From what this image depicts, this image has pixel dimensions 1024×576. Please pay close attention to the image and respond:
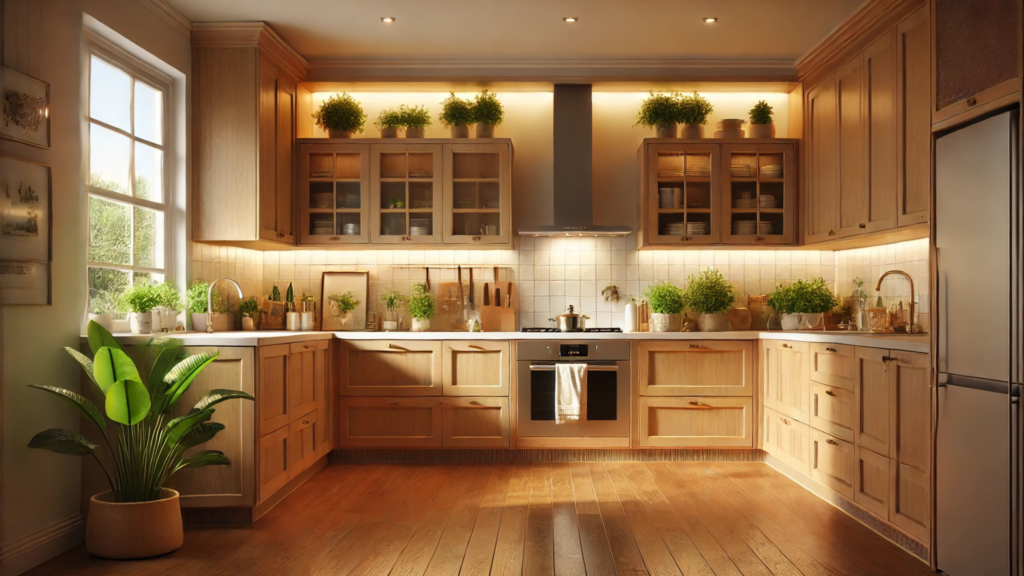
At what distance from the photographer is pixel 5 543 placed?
278cm

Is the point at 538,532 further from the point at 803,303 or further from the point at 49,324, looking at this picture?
the point at 803,303

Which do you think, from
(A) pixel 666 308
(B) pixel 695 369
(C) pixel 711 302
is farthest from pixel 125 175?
(C) pixel 711 302

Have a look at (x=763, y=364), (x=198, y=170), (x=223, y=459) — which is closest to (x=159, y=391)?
(x=223, y=459)

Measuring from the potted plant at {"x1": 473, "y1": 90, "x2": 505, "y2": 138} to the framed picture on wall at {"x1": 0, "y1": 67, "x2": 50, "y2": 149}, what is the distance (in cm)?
281

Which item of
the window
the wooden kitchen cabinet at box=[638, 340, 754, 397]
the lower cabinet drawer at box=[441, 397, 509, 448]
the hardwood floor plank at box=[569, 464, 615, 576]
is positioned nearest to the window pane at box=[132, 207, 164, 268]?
the window

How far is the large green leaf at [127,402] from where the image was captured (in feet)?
9.32

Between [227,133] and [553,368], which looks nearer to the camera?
[227,133]

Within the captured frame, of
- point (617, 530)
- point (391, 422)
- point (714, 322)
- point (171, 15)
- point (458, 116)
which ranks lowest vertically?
point (617, 530)

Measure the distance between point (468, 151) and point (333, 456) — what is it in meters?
2.35

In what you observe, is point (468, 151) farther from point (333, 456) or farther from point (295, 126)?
point (333, 456)

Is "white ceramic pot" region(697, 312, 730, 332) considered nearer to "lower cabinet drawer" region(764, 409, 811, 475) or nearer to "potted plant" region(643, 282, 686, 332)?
"potted plant" region(643, 282, 686, 332)

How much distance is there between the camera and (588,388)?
4.85 metres

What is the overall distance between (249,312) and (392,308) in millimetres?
1024

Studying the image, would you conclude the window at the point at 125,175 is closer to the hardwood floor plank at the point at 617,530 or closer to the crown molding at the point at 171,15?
the crown molding at the point at 171,15
